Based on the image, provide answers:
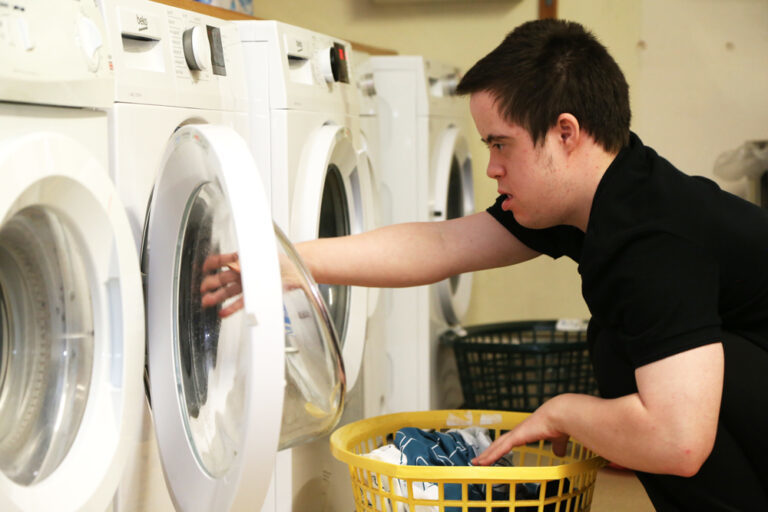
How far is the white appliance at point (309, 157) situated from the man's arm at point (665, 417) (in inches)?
25.3

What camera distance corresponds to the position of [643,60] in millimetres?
2875

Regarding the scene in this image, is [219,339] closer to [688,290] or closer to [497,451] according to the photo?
[497,451]

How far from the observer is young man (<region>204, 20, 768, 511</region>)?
1037 millimetres

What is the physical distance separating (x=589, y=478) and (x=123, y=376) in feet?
2.10

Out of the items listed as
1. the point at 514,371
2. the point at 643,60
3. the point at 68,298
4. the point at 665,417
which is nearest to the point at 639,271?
the point at 665,417

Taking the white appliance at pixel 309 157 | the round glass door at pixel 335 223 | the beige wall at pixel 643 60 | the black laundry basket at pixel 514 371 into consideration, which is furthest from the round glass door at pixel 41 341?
the beige wall at pixel 643 60

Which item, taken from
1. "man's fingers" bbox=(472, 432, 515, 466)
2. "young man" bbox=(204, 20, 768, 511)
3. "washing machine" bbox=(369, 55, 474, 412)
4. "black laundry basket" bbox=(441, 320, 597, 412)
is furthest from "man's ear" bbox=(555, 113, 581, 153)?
"black laundry basket" bbox=(441, 320, 597, 412)

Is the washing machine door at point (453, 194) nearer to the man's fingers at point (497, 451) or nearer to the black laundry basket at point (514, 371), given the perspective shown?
the black laundry basket at point (514, 371)

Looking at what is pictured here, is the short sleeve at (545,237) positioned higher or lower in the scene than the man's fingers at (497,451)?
higher

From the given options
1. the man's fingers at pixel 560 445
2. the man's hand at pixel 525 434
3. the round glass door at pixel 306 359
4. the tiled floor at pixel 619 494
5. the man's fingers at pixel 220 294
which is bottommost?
the tiled floor at pixel 619 494

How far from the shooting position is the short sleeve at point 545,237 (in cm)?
134

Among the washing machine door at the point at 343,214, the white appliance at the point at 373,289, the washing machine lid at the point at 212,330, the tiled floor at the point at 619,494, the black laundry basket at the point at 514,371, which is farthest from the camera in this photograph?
the black laundry basket at the point at 514,371

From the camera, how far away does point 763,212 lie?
3.87 feet

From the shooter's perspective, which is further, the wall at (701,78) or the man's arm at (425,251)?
the wall at (701,78)
